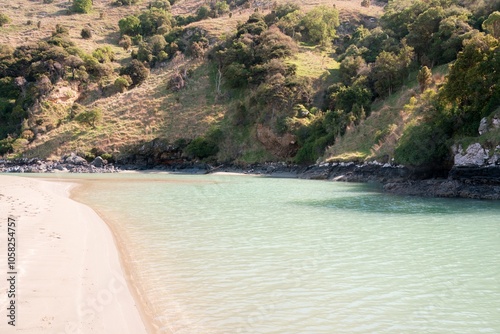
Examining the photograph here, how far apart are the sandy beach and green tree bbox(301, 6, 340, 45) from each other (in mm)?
75886

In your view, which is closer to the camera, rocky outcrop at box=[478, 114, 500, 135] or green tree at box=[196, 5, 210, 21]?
rocky outcrop at box=[478, 114, 500, 135]

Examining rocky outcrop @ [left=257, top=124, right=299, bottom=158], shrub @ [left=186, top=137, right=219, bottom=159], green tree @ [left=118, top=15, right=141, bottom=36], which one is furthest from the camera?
green tree @ [left=118, top=15, right=141, bottom=36]

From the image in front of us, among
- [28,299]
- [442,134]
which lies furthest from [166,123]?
[28,299]

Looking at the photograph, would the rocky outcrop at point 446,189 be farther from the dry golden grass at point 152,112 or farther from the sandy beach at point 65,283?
the dry golden grass at point 152,112

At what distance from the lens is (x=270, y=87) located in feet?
199

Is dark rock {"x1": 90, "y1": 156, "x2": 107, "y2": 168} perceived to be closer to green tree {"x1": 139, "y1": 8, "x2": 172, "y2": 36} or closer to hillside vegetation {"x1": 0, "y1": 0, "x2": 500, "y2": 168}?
hillside vegetation {"x1": 0, "y1": 0, "x2": 500, "y2": 168}

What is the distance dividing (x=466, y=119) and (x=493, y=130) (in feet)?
11.3

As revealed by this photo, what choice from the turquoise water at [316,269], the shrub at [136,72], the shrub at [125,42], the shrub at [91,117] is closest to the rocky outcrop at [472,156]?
the turquoise water at [316,269]

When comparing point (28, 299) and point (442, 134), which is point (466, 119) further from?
point (28, 299)

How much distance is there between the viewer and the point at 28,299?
7047 millimetres

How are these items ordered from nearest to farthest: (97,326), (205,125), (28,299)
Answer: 1. (97,326)
2. (28,299)
3. (205,125)

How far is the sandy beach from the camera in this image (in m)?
6.40

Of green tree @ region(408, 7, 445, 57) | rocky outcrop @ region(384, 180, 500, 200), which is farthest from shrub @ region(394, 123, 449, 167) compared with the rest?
green tree @ region(408, 7, 445, 57)

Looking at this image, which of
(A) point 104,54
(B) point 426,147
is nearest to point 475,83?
(B) point 426,147
